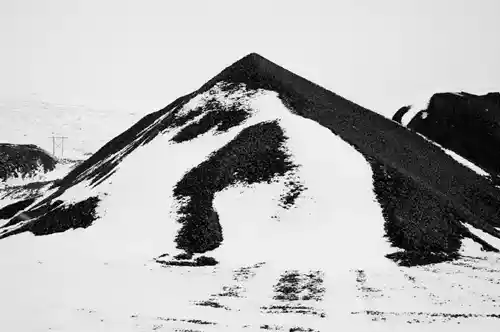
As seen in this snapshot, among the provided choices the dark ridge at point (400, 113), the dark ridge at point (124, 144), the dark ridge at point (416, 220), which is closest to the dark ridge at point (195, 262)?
the dark ridge at point (416, 220)

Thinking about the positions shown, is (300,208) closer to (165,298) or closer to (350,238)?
(350,238)

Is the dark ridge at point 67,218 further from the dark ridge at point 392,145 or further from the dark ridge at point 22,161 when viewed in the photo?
the dark ridge at point 22,161

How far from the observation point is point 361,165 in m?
35.8

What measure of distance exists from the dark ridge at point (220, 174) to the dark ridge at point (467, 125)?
977 inches

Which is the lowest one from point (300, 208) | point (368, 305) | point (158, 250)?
point (368, 305)

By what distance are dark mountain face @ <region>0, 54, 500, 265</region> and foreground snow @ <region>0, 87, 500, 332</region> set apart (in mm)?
1098

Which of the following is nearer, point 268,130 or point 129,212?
point 129,212

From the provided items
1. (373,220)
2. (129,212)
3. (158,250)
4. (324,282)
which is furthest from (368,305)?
(129,212)

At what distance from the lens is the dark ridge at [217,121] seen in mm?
42594

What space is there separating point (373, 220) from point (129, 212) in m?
17.4

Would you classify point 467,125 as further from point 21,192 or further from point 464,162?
point 21,192

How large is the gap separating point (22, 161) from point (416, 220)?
10320 cm

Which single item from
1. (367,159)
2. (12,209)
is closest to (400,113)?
(367,159)

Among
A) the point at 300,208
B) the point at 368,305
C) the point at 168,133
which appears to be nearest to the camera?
the point at 368,305
